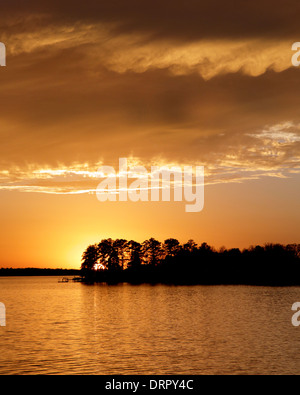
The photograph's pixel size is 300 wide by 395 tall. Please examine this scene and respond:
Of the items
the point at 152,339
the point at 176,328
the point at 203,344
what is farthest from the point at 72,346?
the point at 176,328

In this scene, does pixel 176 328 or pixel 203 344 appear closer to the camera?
pixel 203 344

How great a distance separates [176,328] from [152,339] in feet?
36.6

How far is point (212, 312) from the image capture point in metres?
88.3
